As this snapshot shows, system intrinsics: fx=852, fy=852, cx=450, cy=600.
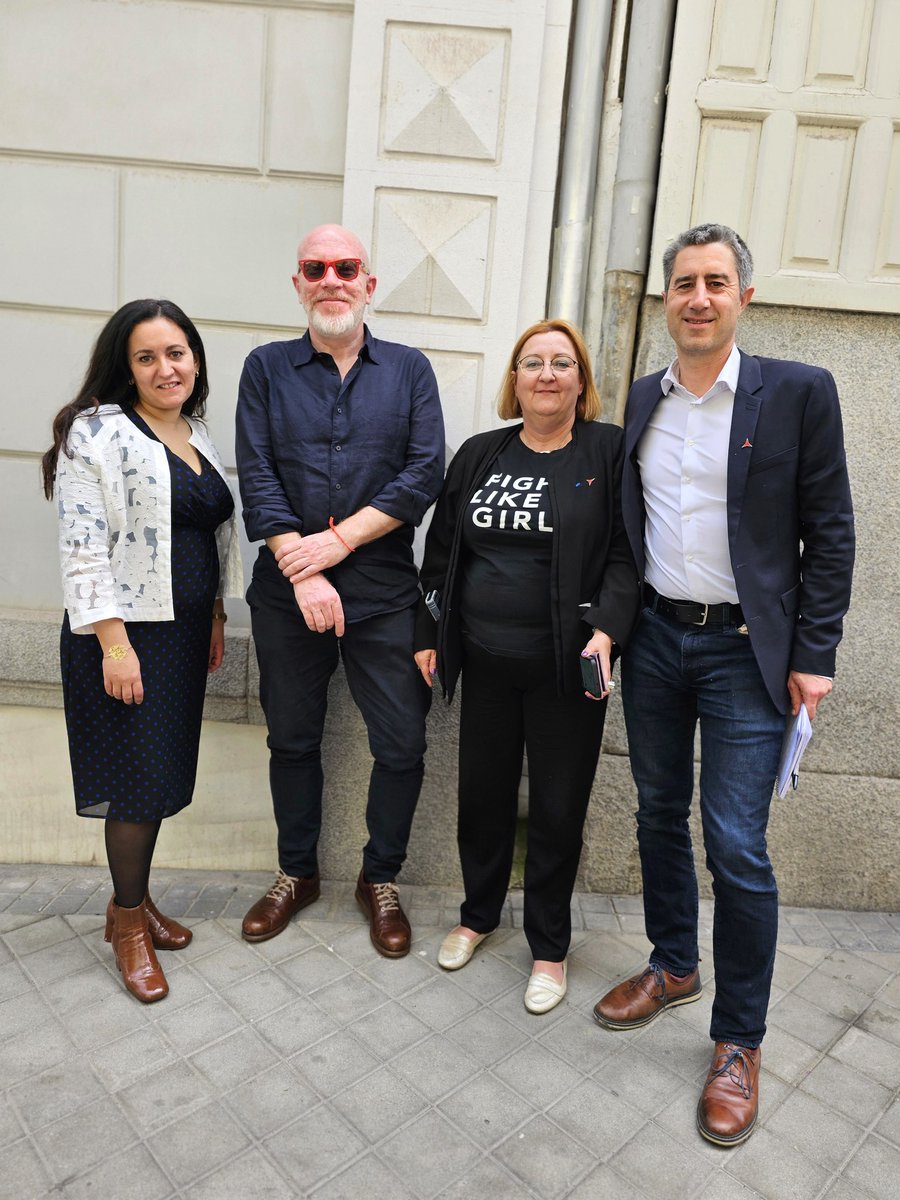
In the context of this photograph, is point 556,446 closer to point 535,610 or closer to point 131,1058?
point 535,610

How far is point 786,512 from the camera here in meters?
2.25

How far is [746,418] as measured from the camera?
7.25 feet

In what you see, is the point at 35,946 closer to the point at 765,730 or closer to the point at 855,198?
the point at 765,730

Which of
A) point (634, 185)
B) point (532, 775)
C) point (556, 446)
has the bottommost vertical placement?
point (532, 775)

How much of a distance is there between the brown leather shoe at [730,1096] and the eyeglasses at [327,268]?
2573mm

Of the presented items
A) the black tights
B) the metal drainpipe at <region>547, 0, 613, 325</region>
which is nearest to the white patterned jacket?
the black tights

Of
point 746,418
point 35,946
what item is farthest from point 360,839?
point 746,418

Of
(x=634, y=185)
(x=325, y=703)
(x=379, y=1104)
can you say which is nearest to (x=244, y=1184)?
(x=379, y=1104)

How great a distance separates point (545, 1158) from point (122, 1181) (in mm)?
1020

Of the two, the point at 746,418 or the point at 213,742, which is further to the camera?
the point at 213,742

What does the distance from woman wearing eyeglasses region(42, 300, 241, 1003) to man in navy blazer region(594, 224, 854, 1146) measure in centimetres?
139

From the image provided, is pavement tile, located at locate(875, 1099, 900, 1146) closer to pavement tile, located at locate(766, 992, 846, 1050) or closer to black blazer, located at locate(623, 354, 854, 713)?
pavement tile, located at locate(766, 992, 846, 1050)

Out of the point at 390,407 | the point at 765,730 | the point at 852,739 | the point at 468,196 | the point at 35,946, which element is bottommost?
the point at 35,946

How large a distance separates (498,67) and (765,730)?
260cm
